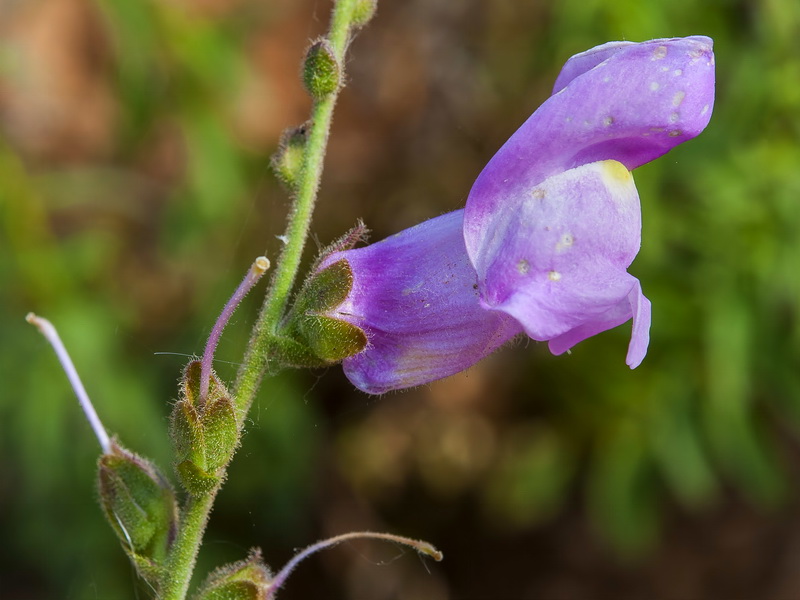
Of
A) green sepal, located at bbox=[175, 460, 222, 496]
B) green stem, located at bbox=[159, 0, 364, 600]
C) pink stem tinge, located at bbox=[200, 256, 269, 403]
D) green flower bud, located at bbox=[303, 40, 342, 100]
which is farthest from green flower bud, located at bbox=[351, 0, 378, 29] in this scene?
green sepal, located at bbox=[175, 460, 222, 496]

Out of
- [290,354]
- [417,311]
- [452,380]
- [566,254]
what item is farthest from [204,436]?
[452,380]

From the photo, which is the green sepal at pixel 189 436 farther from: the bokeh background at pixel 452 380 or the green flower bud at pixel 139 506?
the bokeh background at pixel 452 380

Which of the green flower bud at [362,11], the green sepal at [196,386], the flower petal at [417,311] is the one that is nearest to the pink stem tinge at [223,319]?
the green sepal at [196,386]

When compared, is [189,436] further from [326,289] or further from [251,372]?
[326,289]

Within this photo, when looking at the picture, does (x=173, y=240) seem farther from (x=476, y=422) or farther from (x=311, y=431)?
(x=476, y=422)

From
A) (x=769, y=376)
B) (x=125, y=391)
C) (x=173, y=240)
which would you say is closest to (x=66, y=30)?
(x=173, y=240)

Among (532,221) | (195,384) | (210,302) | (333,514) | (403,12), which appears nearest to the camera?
(532,221)
